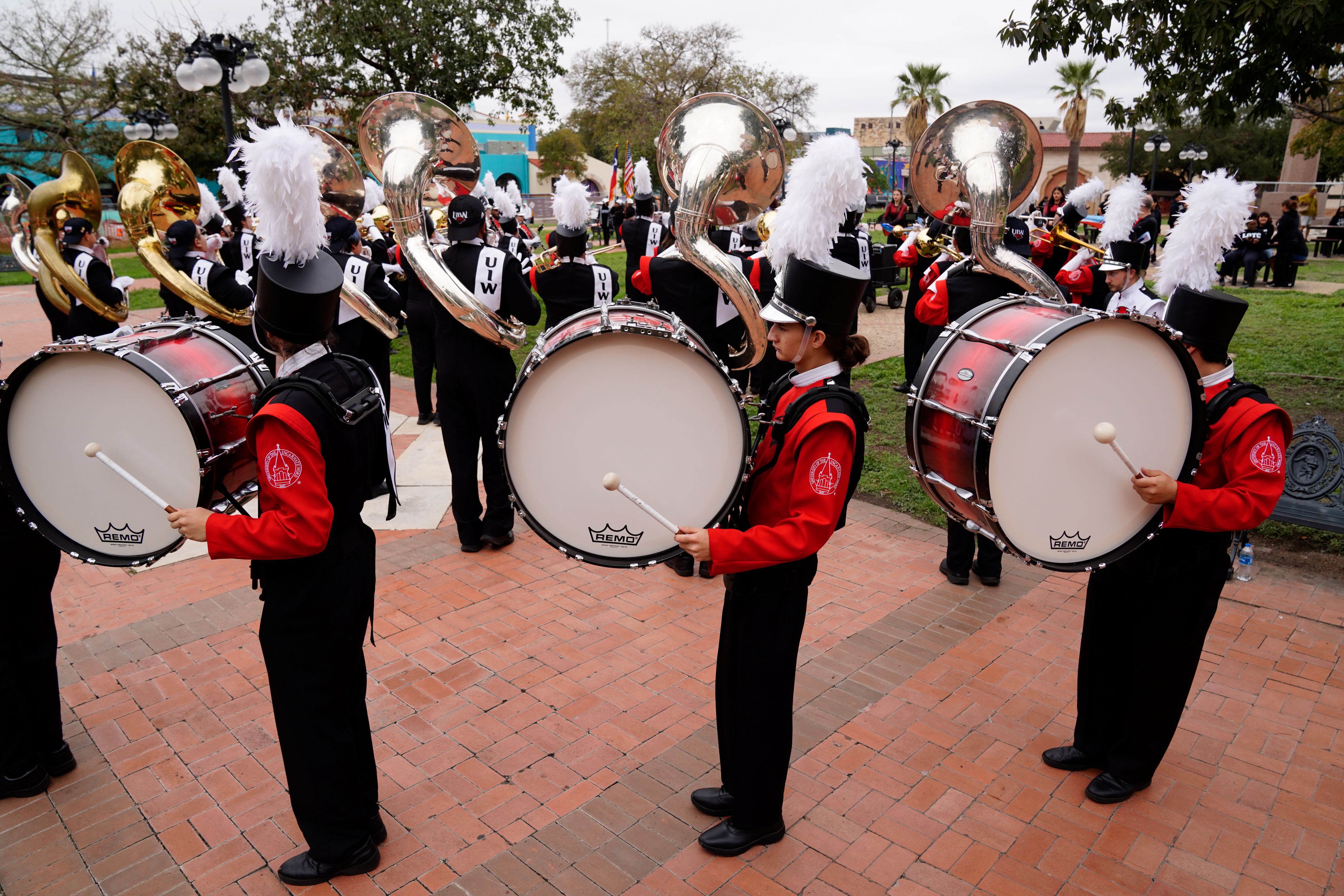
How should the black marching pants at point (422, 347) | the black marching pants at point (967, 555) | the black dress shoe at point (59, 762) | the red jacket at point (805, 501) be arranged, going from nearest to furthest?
1. the red jacket at point (805, 501)
2. the black dress shoe at point (59, 762)
3. the black marching pants at point (967, 555)
4. the black marching pants at point (422, 347)

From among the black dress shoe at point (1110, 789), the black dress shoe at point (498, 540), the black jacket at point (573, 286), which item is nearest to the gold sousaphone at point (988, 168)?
the black jacket at point (573, 286)

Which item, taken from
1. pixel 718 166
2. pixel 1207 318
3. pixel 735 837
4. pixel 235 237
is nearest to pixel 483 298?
pixel 718 166

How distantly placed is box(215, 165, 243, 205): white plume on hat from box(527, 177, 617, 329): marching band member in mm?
3837

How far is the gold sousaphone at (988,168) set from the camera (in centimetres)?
514

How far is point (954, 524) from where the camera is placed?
18.2ft

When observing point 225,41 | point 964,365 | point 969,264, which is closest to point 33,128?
point 225,41

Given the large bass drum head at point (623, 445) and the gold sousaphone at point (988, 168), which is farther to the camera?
the gold sousaphone at point (988, 168)

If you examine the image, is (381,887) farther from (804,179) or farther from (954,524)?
(954,524)

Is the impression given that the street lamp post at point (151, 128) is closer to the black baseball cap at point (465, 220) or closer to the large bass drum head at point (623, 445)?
the black baseball cap at point (465, 220)

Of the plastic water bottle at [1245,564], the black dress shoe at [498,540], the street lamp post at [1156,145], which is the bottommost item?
the black dress shoe at [498,540]

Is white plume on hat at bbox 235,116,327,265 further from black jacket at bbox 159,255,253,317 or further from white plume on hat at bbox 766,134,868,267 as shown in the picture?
black jacket at bbox 159,255,253,317

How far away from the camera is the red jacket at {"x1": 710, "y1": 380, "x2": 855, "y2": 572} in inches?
110

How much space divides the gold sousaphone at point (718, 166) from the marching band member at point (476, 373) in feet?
5.37

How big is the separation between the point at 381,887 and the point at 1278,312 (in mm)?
16749
